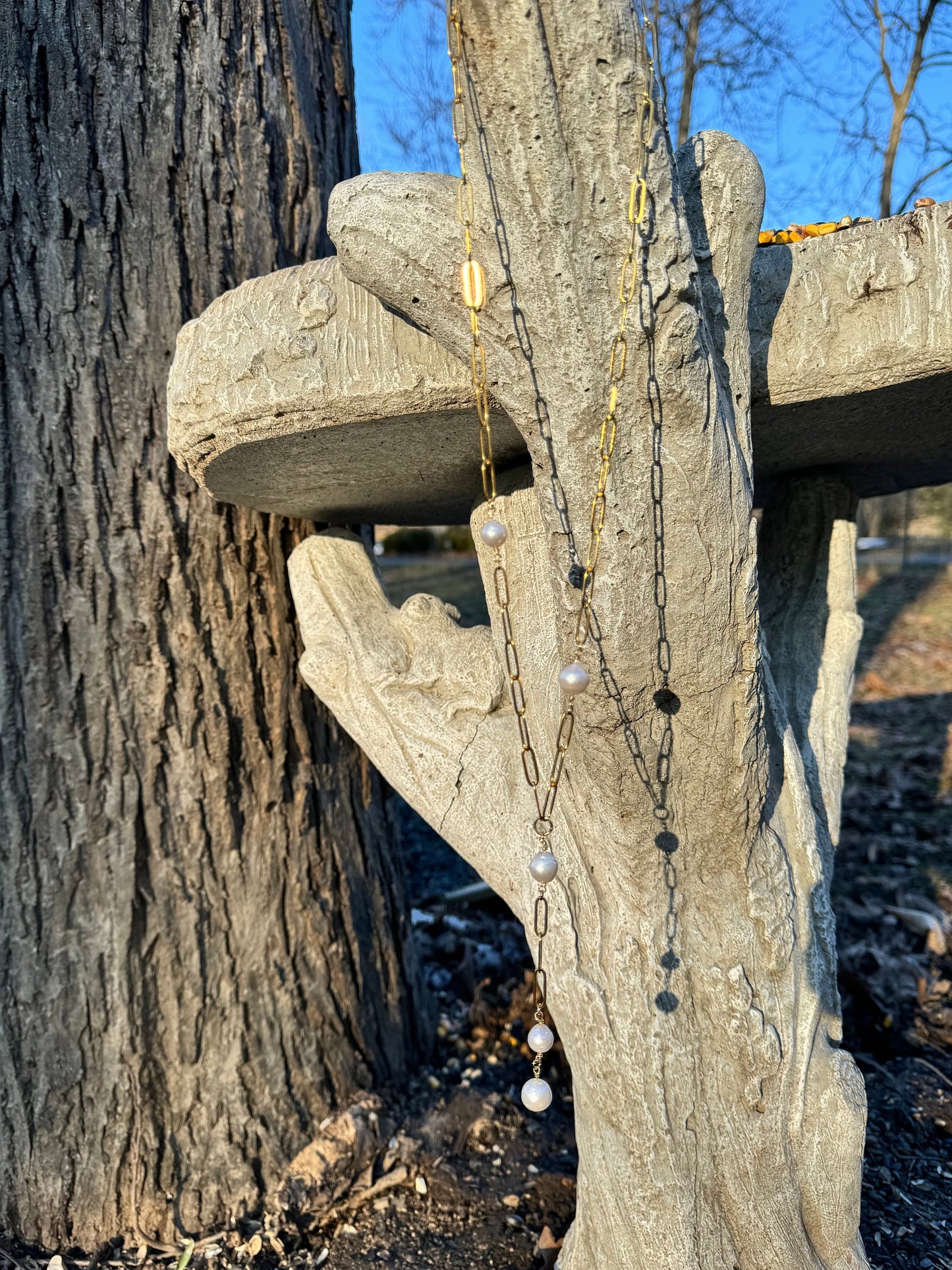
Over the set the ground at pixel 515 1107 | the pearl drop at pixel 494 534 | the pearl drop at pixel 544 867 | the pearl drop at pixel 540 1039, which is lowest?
the ground at pixel 515 1107

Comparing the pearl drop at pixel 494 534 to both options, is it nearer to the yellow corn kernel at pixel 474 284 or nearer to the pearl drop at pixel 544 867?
the yellow corn kernel at pixel 474 284

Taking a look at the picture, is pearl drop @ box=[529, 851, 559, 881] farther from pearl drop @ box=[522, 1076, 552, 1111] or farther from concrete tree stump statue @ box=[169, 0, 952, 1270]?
pearl drop @ box=[522, 1076, 552, 1111]

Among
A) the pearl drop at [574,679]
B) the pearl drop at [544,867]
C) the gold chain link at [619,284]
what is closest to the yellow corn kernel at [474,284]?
the gold chain link at [619,284]

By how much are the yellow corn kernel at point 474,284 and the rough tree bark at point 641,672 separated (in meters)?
0.02

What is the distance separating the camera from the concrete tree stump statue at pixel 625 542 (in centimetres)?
115

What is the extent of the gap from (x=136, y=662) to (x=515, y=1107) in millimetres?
1628

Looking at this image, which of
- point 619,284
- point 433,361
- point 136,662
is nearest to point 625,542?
point 619,284

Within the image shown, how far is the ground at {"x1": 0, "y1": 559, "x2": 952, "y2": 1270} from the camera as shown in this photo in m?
2.08

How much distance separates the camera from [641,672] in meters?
1.37

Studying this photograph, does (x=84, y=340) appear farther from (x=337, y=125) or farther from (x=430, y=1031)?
(x=430, y=1031)

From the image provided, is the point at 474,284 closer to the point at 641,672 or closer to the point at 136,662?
the point at 641,672

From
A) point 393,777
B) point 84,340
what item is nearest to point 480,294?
point 393,777

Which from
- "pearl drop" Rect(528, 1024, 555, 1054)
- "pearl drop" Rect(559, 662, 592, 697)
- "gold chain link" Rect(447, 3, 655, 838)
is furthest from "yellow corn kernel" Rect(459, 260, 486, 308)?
"pearl drop" Rect(528, 1024, 555, 1054)

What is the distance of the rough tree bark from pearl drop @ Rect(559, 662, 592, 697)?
6cm
